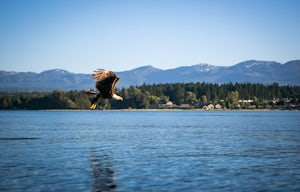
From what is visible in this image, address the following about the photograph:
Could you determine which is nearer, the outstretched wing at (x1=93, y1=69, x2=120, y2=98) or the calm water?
the outstretched wing at (x1=93, y1=69, x2=120, y2=98)

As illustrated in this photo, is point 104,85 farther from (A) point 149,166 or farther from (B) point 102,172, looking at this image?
(A) point 149,166

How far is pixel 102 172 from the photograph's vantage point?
3450 centimetres

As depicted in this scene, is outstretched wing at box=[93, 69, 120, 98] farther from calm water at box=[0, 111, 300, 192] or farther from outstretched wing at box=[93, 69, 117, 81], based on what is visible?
calm water at box=[0, 111, 300, 192]

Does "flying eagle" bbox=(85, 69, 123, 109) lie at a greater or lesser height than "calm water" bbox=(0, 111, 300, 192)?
greater

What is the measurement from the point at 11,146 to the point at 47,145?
12.4 feet

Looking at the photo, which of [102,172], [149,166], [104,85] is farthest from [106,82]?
[149,166]

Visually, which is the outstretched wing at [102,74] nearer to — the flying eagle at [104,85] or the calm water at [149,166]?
the flying eagle at [104,85]

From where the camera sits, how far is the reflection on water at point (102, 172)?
2934 cm

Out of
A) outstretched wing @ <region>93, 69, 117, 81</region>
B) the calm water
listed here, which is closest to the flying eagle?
outstretched wing @ <region>93, 69, 117, 81</region>

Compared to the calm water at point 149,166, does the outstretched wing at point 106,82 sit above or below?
above

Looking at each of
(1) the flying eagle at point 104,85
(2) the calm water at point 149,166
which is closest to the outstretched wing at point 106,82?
(1) the flying eagle at point 104,85

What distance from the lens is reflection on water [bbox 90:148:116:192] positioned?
29.3 m

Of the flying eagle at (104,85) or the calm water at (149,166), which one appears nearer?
the flying eagle at (104,85)

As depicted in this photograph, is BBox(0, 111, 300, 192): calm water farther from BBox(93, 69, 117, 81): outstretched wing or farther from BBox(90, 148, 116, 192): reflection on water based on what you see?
BBox(93, 69, 117, 81): outstretched wing
